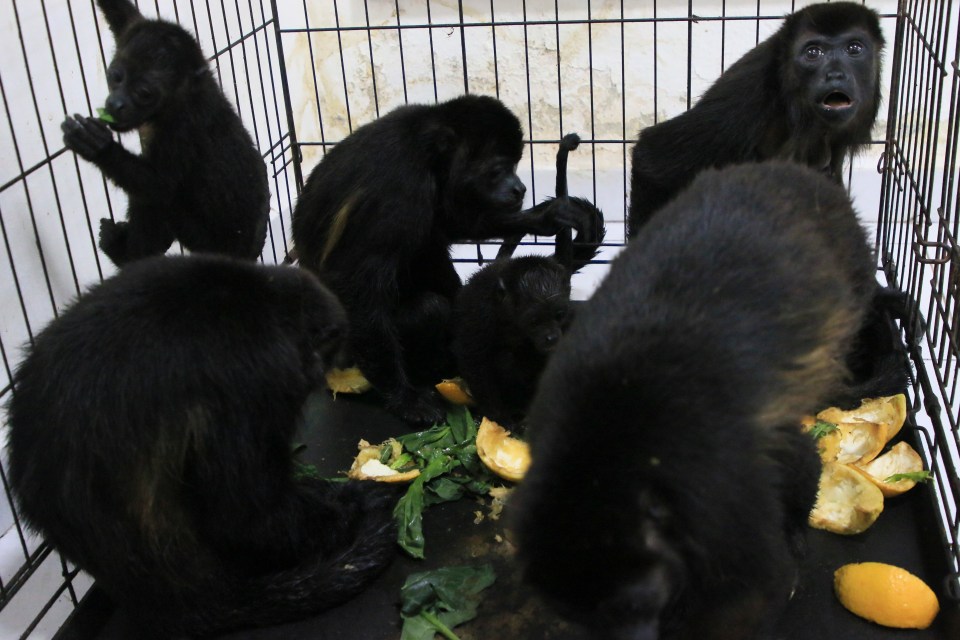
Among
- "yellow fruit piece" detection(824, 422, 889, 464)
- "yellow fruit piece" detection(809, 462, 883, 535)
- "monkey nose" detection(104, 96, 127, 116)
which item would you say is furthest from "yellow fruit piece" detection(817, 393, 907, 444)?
"monkey nose" detection(104, 96, 127, 116)

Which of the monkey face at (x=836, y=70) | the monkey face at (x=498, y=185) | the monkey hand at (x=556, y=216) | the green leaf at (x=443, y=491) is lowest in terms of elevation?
the green leaf at (x=443, y=491)

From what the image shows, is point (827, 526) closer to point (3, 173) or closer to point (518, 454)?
point (518, 454)

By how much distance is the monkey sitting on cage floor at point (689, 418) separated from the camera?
6.79ft

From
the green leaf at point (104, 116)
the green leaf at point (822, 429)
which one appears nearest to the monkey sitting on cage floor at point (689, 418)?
the green leaf at point (822, 429)

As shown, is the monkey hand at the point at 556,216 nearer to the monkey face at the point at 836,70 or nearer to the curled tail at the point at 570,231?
the curled tail at the point at 570,231

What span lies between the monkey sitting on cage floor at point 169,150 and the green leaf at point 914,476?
2.93 meters

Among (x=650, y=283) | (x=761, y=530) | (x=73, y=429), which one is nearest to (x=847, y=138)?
(x=650, y=283)

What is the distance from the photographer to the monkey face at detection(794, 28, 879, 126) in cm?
416

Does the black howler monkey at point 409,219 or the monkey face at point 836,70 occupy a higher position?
the monkey face at point 836,70

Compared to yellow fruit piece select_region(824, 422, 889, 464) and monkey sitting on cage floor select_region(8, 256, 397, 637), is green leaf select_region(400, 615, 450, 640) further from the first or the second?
yellow fruit piece select_region(824, 422, 889, 464)

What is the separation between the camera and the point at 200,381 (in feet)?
9.15

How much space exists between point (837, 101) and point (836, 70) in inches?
6.4

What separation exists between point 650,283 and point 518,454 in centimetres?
146

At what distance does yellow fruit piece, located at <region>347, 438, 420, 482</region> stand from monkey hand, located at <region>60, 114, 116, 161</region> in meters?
1.63
